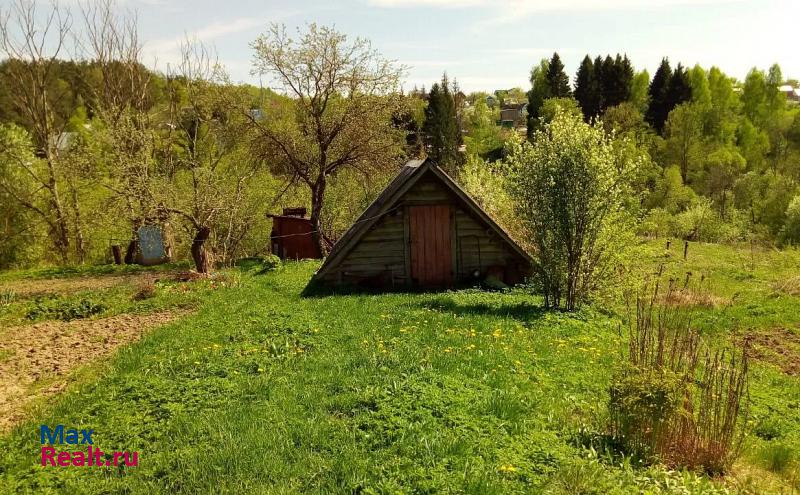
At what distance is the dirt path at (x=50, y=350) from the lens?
763 centimetres

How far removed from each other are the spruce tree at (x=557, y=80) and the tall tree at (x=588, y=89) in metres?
1.77

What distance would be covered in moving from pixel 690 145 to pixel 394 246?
1806 inches

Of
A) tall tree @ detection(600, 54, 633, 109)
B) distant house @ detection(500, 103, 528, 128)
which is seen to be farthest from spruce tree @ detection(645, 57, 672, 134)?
distant house @ detection(500, 103, 528, 128)

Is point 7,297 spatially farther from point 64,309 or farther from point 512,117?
point 512,117

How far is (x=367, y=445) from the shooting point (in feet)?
17.1

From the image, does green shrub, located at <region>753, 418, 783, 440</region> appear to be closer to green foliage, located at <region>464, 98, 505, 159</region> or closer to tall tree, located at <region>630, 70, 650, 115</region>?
green foliage, located at <region>464, 98, 505, 159</region>

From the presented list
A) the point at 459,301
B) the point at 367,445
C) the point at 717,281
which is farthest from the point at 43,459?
the point at 717,281

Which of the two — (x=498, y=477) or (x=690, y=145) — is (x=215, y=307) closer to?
(x=498, y=477)

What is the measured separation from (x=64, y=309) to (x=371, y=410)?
11.2 m

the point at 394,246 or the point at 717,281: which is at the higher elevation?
the point at 394,246

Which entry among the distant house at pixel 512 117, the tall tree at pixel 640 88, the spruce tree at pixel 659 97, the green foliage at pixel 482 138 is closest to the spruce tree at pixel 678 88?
the spruce tree at pixel 659 97

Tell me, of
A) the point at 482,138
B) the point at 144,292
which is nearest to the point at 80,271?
the point at 144,292

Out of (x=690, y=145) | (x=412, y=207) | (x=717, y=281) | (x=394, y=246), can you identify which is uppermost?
(x=690, y=145)

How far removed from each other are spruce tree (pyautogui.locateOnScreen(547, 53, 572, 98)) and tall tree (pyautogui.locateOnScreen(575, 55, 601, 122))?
177 cm
